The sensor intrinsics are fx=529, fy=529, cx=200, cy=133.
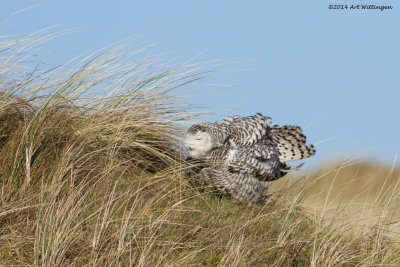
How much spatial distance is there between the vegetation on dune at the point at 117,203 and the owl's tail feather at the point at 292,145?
0.49 metres

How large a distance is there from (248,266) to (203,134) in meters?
1.65

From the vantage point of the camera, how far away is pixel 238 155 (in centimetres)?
540

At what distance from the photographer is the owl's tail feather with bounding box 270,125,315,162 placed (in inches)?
242

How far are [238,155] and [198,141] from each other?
483 millimetres

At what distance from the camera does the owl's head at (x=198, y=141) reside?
5.19 metres

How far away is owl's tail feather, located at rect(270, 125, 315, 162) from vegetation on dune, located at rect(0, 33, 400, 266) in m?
0.49

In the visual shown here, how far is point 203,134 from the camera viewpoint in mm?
5191

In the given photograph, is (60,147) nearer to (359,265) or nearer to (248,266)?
(248,266)

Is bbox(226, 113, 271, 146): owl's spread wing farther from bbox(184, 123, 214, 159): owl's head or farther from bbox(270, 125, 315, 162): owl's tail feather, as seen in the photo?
bbox(184, 123, 214, 159): owl's head

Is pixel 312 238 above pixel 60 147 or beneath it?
beneath

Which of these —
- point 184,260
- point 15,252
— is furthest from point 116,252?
point 15,252

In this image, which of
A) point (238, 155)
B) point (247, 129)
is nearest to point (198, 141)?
point (238, 155)

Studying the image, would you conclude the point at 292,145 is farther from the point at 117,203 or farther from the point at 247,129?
the point at 117,203

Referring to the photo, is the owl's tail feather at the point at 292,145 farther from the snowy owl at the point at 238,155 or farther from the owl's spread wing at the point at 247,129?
the owl's spread wing at the point at 247,129
